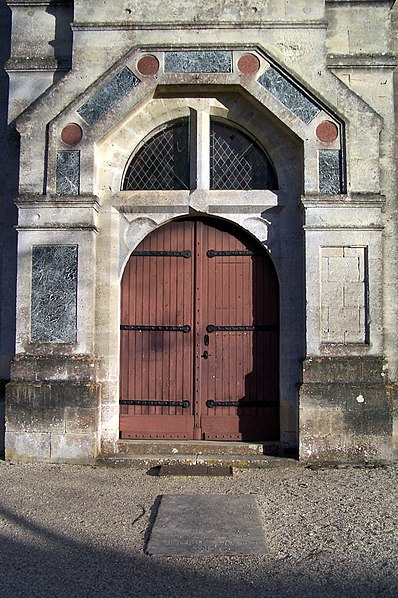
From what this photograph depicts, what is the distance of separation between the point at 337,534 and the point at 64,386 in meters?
3.44

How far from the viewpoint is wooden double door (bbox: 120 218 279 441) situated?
7773mm

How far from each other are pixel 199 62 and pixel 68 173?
189cm

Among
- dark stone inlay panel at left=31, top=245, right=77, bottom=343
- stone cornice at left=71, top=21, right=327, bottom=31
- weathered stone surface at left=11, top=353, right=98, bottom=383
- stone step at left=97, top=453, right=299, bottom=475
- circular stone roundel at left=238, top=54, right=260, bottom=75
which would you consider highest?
stone cornice at left=71, top=21, right=327, bottom=31

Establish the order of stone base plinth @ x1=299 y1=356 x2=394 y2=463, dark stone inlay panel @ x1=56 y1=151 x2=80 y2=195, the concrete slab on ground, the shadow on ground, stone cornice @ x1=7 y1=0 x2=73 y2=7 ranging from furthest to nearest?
stone cornice @ x1=7 y1=0 x2=73 y2=7
dark stone inlay panel @ x1=56 y1=151 x2=80 y2=195
stone base plinth @ x1=299 y1=356 x2=394 y2=463
the concrete slab on ground
the shadow on ground

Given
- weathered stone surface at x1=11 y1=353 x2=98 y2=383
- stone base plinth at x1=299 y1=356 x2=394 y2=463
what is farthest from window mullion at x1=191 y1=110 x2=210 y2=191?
stone base plinth at x1=299 y1=356 x2=394 y2=463

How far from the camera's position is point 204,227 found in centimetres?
798

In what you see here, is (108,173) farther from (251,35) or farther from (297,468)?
(297,468)

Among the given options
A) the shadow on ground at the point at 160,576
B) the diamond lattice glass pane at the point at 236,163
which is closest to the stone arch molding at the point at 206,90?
the diamond lattice glass pane at the point at 236,163

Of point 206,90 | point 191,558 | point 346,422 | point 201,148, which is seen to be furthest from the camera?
point 201,148

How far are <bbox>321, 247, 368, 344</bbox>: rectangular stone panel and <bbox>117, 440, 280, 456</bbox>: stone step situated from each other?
1.34 metres

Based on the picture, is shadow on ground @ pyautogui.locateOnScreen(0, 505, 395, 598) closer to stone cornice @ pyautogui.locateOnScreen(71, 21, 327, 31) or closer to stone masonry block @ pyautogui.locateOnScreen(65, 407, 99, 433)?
stone masonry block @ pyautogui.locateOnScreen(65, 407, 99, 433)

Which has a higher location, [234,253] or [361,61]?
[361,61]

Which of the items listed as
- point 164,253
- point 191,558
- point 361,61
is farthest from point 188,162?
point 191,558

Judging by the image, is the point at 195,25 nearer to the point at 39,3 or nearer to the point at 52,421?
the point at 39,3
